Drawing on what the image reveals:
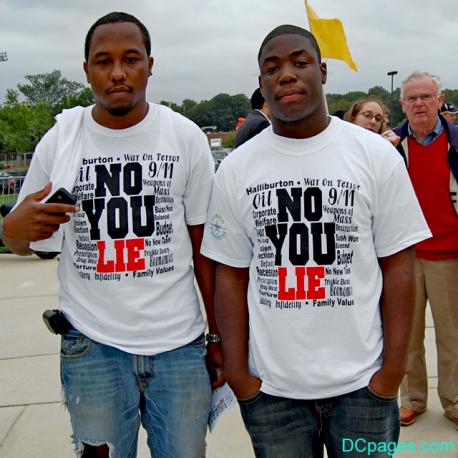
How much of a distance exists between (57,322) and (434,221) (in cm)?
224

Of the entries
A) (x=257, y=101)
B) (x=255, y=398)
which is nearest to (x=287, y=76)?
(x=255, y=398)

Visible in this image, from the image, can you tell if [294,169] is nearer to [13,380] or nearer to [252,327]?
[252,327]

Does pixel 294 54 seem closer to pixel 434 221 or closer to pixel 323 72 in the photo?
pixel 323 72

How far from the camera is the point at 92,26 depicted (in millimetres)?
2207

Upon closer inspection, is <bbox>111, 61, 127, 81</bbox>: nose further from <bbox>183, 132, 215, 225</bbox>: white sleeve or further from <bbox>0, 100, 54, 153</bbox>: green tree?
<bbox>0, 100, 54, 153</bbox>: green tree

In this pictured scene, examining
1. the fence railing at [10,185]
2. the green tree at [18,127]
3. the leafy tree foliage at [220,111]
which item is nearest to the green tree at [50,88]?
the leafy tree foliage at [220,111]

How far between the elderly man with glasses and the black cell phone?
2.15 metres

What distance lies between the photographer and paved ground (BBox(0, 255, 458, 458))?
3359 mm

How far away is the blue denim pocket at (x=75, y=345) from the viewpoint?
7.00 ft

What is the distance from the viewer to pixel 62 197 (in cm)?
202

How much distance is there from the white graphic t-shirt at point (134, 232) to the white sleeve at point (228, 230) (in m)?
0.17

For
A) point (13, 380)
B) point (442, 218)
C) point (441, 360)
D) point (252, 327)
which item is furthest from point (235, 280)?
point (13, 380)

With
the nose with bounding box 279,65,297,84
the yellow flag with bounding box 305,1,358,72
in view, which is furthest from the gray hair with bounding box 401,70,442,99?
the nose with bounding box 279,65,297,84

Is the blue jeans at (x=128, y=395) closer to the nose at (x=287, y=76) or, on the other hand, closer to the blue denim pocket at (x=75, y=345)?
the blue denim pocket at (x=75, y=345)
